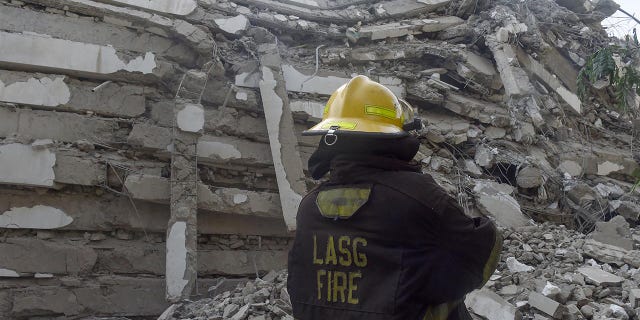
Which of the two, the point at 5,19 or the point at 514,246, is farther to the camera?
the point at 5,19

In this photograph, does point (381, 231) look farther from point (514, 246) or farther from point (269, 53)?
point (269, 53)

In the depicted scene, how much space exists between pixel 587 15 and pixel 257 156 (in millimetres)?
6083

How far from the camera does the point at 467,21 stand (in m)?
7.05

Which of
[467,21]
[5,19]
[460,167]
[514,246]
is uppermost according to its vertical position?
[467,21]

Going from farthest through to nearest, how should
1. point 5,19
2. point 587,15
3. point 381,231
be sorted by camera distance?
point 587,15
point 5,19
point 381,231

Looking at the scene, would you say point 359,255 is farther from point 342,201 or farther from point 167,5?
point 167,5

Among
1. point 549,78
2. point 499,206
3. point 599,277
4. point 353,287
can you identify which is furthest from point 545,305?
point 549,78

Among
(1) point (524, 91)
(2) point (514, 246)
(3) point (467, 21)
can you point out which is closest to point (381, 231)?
(2) point (514, 246)

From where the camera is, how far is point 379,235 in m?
1.85

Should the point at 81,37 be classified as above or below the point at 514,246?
above

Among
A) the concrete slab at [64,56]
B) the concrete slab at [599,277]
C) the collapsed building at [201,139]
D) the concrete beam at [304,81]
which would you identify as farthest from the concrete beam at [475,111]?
the concrete slab at [64,56]

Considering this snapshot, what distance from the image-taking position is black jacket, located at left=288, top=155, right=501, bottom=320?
5.90 feet

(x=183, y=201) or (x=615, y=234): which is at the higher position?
(x=183, y=201)

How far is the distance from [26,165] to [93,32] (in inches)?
55.7
